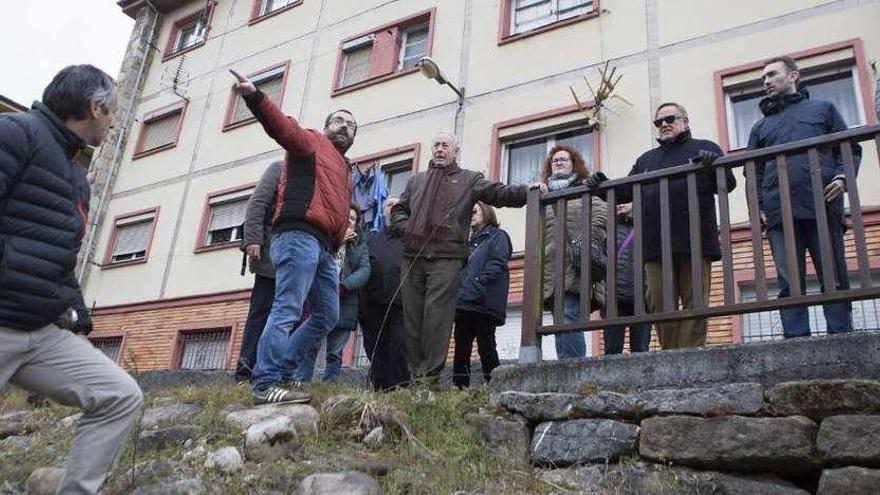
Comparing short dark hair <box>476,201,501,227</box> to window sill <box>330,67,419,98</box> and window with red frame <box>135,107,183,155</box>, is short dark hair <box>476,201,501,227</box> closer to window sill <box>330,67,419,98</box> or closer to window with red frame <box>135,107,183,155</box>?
window sill <box>330,67,419,98</box>

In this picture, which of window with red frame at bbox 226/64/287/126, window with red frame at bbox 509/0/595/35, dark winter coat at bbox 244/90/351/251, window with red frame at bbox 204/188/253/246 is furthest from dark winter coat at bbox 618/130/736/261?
window with red frame at bbox 226/64/287/126

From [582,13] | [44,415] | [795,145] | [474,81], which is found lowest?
[44,415]

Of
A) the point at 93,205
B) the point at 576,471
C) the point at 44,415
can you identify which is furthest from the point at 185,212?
the point at 576,471

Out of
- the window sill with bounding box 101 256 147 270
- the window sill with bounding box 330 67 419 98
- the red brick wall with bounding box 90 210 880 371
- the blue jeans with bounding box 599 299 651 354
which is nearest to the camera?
the blue jeans with bounding box 599 299 651 354

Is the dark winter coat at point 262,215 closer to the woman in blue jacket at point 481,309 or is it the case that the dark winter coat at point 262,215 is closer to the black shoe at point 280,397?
the black shoe at point 280,397

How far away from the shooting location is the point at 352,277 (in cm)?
565

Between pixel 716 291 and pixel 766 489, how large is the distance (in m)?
4.95

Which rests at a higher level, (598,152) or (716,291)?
(598,152)

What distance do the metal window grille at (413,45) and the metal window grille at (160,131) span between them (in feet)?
18.0

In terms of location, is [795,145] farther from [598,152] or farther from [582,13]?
[582,13]

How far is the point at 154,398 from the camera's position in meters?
4.77

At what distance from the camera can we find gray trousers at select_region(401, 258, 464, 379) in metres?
4.36

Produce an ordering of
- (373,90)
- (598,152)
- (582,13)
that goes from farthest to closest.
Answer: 1. (373,90)
2. (582,13)
3. (598,152)

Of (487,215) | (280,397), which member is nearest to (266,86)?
(487,215)
